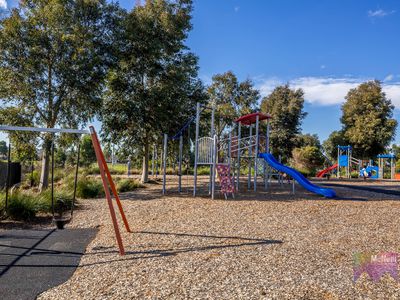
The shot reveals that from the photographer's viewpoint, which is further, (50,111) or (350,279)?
(50,111)

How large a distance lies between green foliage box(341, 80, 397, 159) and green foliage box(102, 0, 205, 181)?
60.1 ft

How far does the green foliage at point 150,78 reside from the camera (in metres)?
14.5

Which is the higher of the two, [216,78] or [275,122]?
[216,78]

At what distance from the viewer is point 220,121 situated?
73.3 ft

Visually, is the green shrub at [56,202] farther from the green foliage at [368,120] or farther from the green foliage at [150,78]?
the green foliage at [368,120]

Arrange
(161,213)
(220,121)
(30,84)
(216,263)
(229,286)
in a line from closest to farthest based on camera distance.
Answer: (229,286)
(216,263)
(161,213)
(30,84)
(220,121)

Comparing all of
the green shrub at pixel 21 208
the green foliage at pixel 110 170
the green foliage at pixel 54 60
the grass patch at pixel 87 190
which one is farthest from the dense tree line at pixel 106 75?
the green foliage at pixel 110 170

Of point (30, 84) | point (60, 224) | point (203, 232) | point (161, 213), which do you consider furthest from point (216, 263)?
point (30, 84)

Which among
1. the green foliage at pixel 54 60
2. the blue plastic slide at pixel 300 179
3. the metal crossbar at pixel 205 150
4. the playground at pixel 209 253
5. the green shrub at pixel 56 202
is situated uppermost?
the green foliage at pixel 54 60

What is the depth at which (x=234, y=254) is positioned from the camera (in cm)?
451

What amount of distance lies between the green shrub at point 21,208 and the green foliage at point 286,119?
22240 millimetres

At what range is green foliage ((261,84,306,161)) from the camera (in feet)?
91.5

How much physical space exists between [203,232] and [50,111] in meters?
8.24

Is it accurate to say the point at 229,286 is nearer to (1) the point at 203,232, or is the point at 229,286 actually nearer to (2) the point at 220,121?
(1) the point at 203,232
